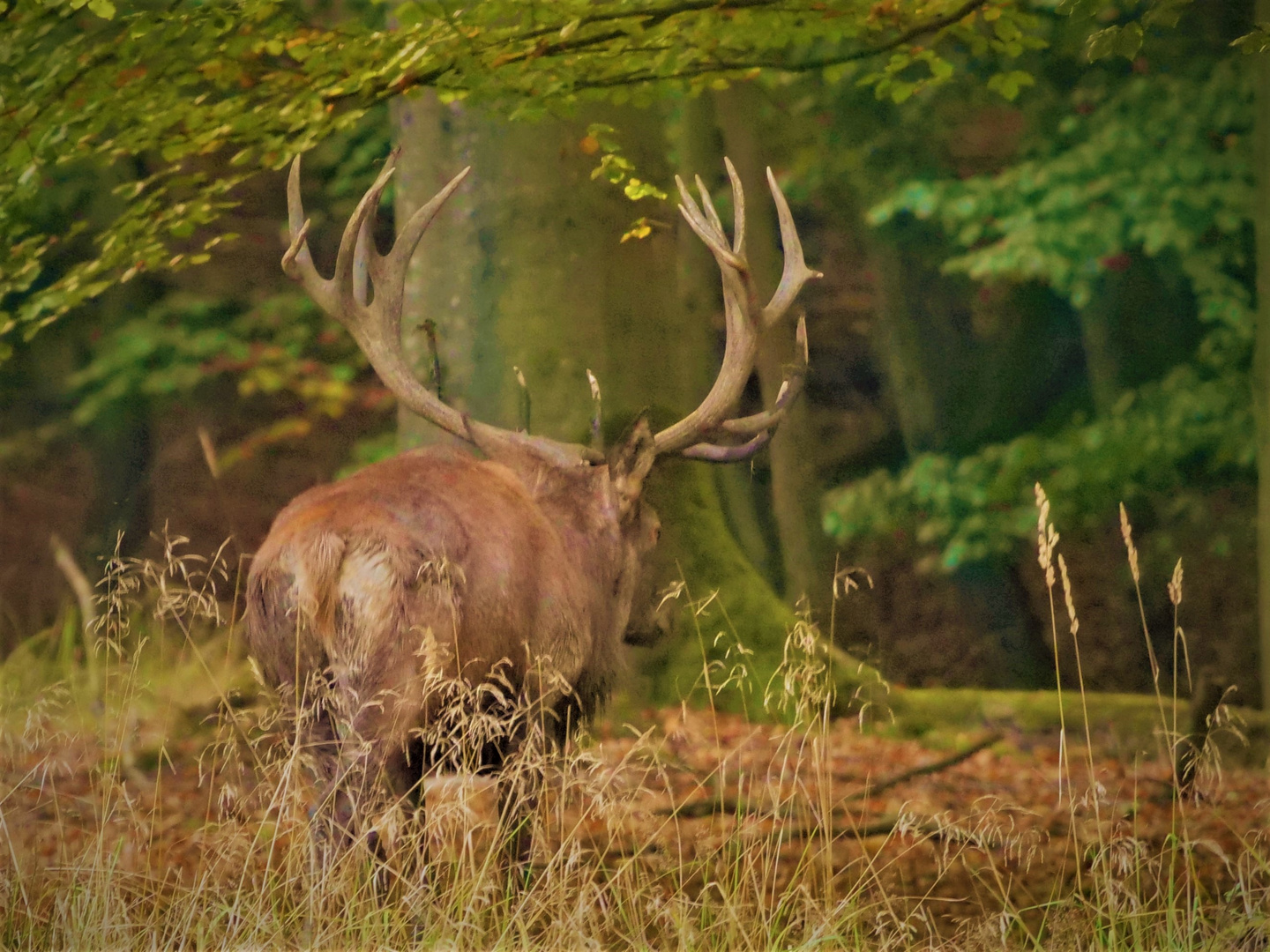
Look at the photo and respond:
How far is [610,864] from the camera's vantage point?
3.22m

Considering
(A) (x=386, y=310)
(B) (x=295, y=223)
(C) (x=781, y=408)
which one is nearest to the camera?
(B) (x=295, y=223)

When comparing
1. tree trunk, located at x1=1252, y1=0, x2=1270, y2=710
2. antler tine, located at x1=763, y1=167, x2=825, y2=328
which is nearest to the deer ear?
antler tine, located at x1=763, y1=167, x2=825, y2=328

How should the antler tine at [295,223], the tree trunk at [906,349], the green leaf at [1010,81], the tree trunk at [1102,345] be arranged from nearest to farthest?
the antler tine at [295,223], the green leaf at [1010,81], the tree trunk at [1102,345], the tree trunk at [906,349]

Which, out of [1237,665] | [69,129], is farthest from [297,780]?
[1237,665]

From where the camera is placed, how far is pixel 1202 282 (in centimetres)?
456

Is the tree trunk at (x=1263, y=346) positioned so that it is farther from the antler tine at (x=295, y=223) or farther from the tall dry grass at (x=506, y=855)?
the antler tine at (x=295, y=223)

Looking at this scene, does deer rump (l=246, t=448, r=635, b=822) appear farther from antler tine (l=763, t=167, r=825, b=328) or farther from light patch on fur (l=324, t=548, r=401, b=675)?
antler tine (l=763, t=167, r=825, b=328)

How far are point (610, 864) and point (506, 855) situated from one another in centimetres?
28

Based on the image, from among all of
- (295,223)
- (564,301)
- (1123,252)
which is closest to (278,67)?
(295,223)

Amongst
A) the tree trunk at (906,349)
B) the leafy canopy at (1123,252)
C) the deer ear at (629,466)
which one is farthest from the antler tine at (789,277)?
the tree trunk at (906,349)

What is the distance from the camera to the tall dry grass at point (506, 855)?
3.02 m

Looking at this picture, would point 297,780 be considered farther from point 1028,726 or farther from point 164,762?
point 1028,726

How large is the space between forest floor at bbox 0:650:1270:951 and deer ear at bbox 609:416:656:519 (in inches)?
31.2

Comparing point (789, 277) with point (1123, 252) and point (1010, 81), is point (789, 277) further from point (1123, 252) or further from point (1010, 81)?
point (1123, 252)
